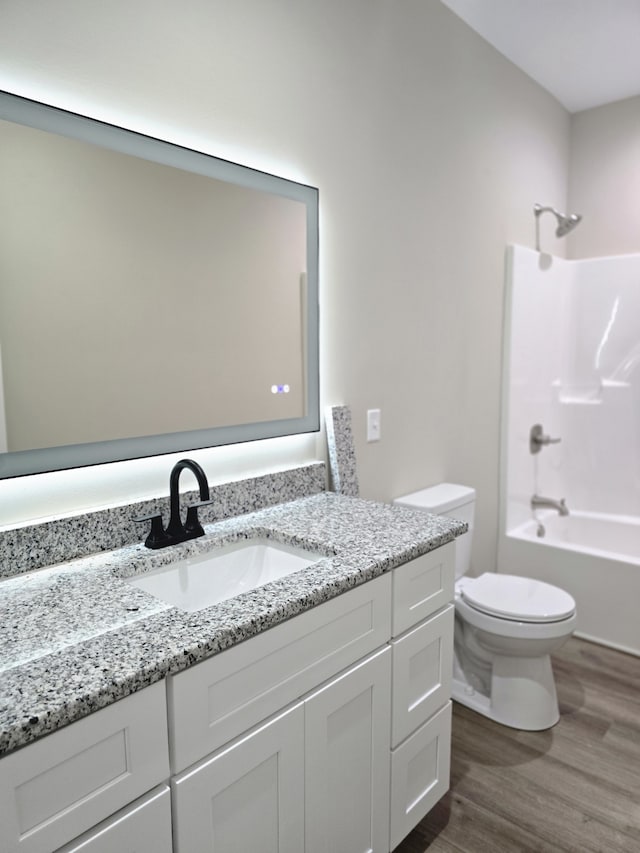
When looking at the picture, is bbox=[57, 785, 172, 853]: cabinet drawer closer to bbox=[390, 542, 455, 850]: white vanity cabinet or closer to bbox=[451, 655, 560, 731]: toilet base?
bbox=[390, 542, 455, 850]: white vanity cabinet

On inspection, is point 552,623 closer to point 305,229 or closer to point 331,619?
point 331,619

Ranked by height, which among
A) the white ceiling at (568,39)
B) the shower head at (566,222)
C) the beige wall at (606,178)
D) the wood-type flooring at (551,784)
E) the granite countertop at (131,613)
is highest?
the white ceiling at (568,39)

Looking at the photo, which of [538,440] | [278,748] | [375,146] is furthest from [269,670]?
[538,440]

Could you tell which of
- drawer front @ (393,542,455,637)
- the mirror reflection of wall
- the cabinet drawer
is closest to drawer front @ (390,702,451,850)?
drawer front @ (393,542,455,637)

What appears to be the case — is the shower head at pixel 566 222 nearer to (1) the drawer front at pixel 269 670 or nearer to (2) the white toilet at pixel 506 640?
(2) the white toilet at pixel 506 640

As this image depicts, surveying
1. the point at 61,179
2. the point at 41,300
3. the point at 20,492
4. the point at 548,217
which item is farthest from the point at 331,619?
the point at 548,217

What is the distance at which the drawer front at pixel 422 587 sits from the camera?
4.84 ft

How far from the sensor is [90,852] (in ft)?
2.88

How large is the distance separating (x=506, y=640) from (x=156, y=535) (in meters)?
1.36

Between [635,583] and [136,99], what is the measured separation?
2.71 m

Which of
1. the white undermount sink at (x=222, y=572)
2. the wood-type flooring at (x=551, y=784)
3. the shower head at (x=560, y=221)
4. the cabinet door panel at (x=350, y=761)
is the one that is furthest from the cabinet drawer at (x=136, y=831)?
the shower head at (x=560, y=221)

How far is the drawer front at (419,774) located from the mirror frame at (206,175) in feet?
3.12

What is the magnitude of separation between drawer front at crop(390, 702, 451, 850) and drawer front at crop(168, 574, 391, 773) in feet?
1.28

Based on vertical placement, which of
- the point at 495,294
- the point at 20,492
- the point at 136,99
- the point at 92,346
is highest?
the point at 136,99
